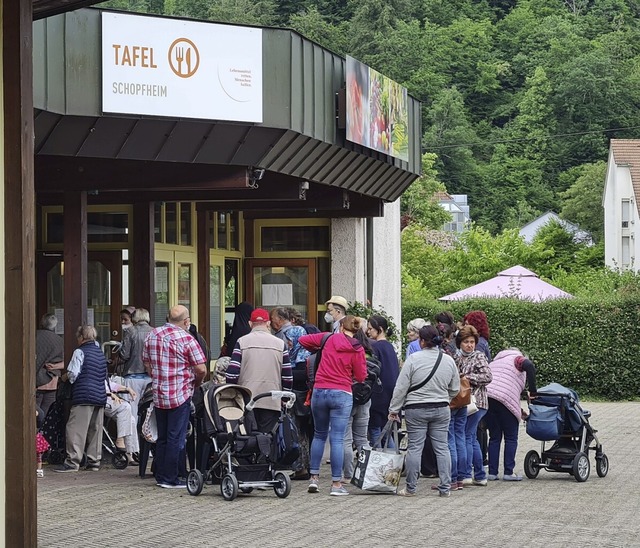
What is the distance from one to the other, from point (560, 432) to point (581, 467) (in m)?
0.44

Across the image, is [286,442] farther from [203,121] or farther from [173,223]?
[173,223]

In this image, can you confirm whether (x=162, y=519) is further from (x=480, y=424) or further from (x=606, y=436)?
(x=606, y=436)

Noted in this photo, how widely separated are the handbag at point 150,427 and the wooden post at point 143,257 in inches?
191

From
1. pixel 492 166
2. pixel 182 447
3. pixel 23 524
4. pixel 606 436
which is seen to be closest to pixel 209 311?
pixel 606 436

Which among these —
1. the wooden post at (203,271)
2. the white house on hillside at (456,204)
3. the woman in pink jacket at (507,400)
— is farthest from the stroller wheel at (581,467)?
the white house on hillside at (456,204)

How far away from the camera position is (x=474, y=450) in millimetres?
14156

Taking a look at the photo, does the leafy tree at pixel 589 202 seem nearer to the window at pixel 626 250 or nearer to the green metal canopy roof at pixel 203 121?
the window at pixel 626 250

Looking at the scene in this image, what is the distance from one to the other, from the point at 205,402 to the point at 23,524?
5453 millimetres

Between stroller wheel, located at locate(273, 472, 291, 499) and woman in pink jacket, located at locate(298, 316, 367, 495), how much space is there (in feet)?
1.46

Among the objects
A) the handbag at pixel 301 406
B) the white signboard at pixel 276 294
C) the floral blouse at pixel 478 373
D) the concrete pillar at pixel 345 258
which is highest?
the concrete pillar at pixel 345 258

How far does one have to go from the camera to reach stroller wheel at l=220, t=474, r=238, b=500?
493 inches

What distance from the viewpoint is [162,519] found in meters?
11.3

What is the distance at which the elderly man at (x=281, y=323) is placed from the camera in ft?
48.4

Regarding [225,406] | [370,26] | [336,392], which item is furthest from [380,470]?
[370,26]
